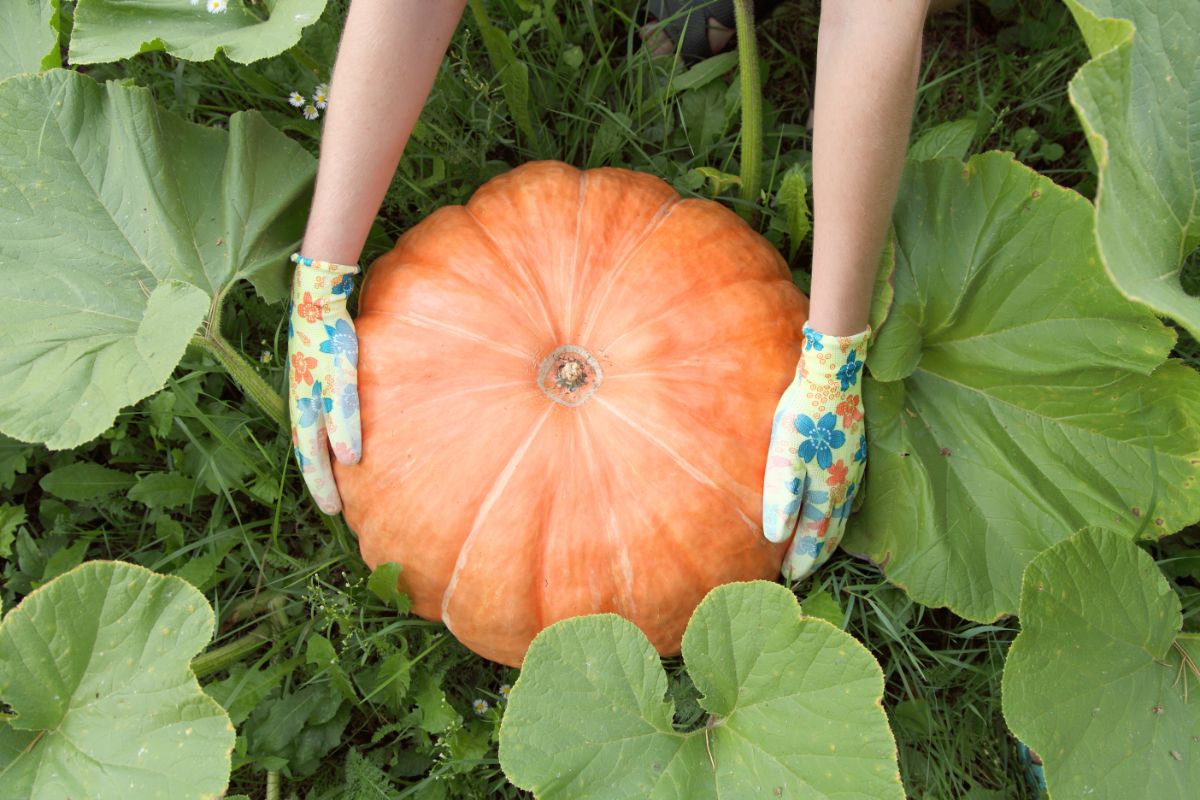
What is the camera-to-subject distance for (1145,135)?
4.67 feet

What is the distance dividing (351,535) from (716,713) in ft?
3.14

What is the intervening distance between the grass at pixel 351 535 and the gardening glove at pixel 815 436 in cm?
28

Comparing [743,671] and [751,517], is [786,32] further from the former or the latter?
[743,671]

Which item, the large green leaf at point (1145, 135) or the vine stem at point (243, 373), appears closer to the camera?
the large green leaf at point (1145, 135)

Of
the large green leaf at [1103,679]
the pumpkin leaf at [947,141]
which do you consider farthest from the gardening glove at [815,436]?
the pumpkin leaf at [947,141]

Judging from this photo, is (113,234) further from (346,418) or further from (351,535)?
(351,535)

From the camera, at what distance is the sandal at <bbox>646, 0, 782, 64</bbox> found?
235 centimetres

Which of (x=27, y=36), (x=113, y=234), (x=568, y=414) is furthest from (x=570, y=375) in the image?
(x=27, y=36)

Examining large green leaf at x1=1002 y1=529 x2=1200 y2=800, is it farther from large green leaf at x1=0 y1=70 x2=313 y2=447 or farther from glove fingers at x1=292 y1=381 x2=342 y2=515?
large green leaf at x1=0 y1=70 x2=313 y2=447

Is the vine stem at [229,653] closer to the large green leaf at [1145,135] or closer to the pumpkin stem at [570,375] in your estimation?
the pumpkin stem at [570,375]

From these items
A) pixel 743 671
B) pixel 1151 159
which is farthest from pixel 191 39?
pixel 1151 159

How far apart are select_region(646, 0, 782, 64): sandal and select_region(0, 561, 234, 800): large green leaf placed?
1.69 m

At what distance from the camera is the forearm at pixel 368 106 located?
1614 millimetres

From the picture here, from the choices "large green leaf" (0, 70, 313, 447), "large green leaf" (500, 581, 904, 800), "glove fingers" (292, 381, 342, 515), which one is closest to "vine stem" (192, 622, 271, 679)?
"glove fingers" (292, 381, 342, 515)
